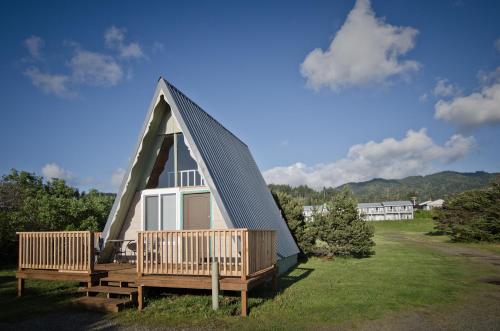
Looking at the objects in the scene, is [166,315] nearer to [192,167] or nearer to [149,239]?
[149,239]

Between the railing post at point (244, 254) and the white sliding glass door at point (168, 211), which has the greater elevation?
the white sliding glass door at point (168, 211)

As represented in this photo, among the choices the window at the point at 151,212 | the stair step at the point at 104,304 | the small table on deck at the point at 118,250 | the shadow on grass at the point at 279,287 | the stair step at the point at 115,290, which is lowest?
the shadow on grass at the point at 279,287

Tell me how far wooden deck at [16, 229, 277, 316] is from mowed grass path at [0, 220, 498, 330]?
54cm

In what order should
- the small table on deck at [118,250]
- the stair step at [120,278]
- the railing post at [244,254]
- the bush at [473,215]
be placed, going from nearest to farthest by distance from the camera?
the railing post at [244,254], the stair step at [120,278], the small table on deck at [118,250], the bush at [473,215]

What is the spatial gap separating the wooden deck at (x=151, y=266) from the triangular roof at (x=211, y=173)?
121 centimetres

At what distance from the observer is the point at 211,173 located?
10484 mm

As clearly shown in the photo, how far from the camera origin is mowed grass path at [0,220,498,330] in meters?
7.55

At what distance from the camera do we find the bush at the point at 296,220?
19578 mm

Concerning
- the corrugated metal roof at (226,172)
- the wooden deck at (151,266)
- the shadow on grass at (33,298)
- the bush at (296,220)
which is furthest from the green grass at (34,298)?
the bush at (296,220)

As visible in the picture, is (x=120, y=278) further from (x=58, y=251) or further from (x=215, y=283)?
(x=215, y=283)

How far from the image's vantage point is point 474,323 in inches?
287

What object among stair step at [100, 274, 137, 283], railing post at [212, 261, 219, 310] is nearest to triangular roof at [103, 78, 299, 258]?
railing post at [212, 261, 219, 310]

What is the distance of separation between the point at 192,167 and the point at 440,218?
115ft

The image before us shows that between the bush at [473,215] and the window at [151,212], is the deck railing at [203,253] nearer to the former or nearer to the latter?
the window at [151,212]
